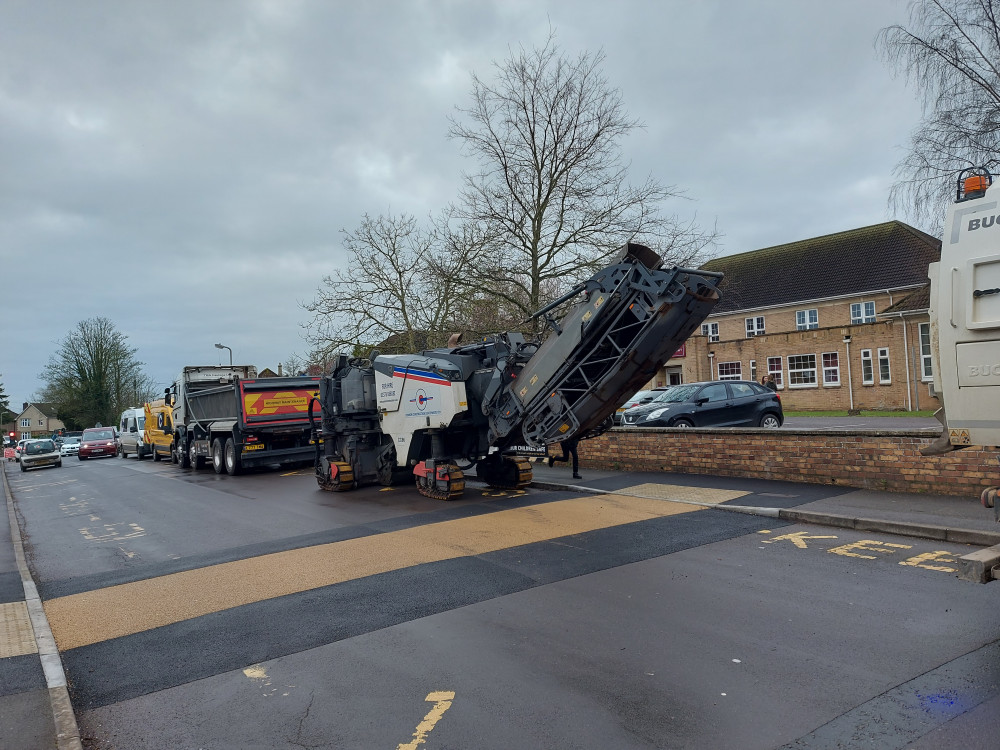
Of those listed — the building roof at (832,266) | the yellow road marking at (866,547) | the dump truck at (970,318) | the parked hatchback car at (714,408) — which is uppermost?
the building roof at (832,266)

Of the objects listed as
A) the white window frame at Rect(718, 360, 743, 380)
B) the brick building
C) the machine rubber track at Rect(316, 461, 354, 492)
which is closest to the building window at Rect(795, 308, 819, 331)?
the brick building

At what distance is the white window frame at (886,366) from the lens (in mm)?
32375

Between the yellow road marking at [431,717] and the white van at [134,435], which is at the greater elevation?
the white van at [134,435]

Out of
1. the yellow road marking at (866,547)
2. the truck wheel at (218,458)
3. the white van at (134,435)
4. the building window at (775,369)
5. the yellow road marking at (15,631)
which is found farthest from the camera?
the building window at (775,369)

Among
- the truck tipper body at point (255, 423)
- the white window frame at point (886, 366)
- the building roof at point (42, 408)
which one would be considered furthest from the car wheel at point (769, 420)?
the building roof at point (42, 408)

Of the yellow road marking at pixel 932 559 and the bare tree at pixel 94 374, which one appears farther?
the bare tree at pixel 94 374

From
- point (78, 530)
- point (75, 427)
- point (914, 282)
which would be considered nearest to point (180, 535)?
point (78, 530)

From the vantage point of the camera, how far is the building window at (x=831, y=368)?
112 ft

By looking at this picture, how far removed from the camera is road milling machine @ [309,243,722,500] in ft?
27.4

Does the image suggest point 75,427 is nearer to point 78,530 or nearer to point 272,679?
point 78,530

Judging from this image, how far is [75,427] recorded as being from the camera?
7225cm

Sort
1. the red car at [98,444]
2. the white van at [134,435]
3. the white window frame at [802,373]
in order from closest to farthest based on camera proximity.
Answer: the white van at [134,435] → the white window frame at [802,373] → the red car at [98,444]

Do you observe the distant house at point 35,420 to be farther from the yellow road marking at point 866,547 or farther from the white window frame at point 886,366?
the yellow road marking at point 866,547

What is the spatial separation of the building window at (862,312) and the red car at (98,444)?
133 feet
